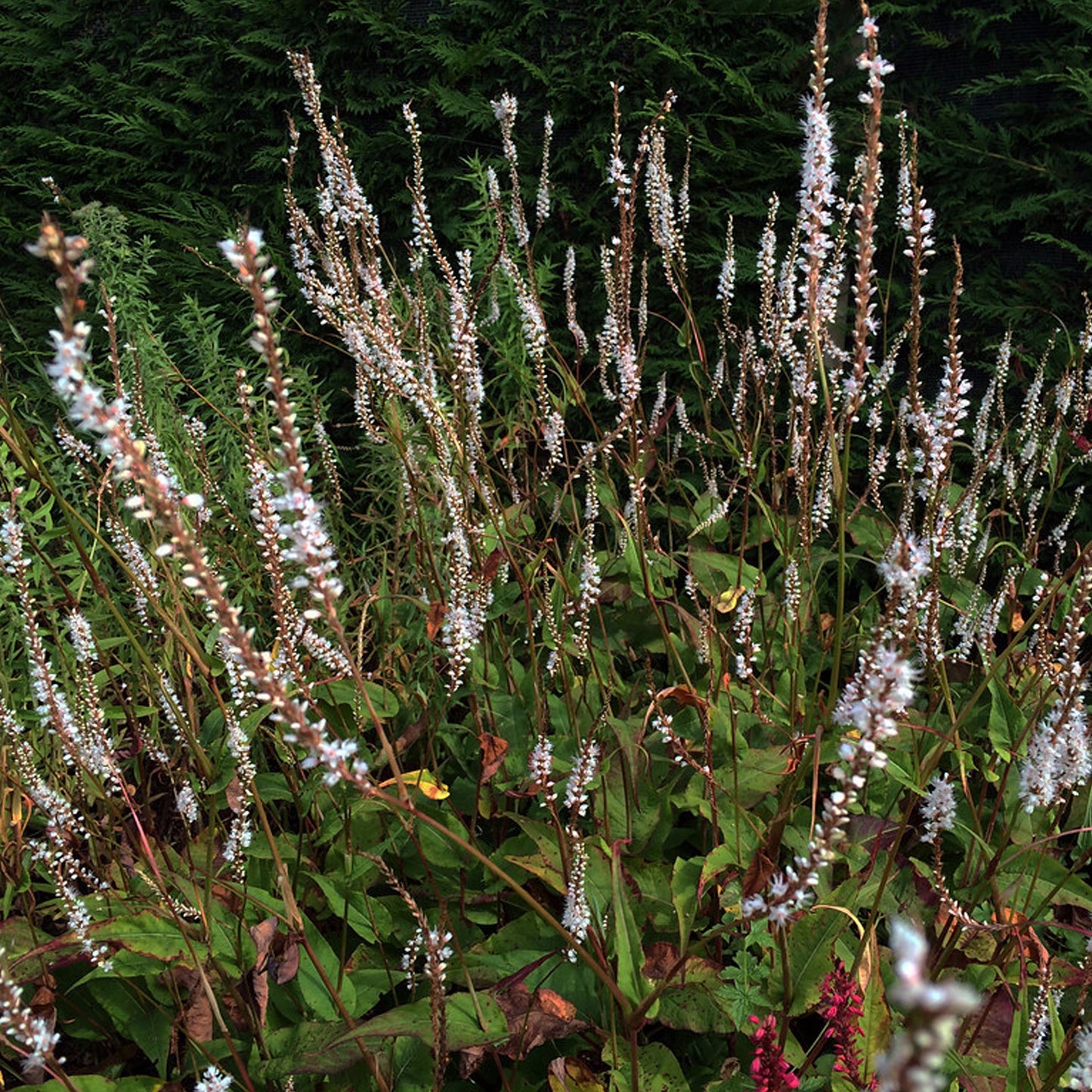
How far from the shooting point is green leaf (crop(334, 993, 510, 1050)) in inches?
58.7

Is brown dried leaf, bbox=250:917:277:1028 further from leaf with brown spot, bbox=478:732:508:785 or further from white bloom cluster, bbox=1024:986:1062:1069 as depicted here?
white bloom cluster, bbox=1024:986:1062:1069

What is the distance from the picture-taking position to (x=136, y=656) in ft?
8.61

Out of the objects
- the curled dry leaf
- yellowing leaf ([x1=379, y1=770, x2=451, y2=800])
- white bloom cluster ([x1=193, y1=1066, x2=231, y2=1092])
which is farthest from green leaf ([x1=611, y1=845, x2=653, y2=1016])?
the curled dry leaf

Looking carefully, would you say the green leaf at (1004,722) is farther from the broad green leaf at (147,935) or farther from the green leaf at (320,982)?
the broad green leaf at (147,935)

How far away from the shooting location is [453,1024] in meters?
1.56

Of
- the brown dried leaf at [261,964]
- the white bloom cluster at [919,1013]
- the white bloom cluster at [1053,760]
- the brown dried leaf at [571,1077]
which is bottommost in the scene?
the brown dried leaf at [571,1077]

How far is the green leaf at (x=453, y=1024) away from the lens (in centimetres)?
149

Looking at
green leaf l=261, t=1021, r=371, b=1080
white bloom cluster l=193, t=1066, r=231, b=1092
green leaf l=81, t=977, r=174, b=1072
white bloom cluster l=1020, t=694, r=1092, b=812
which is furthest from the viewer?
green leaf l=81, t=977, r=174, b=1072

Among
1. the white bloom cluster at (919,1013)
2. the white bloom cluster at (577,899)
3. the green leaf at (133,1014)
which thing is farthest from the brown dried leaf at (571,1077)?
the white bloom cluster at (919,1013)

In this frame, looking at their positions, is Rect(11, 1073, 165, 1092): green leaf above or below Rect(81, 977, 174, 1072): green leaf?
above

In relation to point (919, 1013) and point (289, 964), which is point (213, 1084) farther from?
point (919, 1013)

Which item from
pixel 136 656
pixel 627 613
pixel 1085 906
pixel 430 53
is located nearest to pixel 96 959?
pixel 136 656

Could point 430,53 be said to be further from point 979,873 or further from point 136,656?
point 979,873

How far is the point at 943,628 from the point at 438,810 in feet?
5.64
